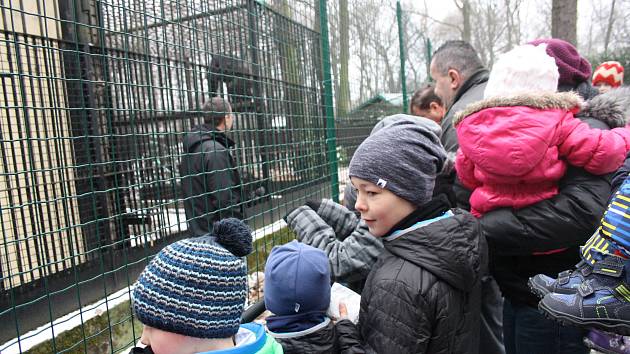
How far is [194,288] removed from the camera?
4.04 ft

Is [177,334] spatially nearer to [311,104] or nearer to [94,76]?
[94,76]

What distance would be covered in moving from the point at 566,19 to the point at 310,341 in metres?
8.31

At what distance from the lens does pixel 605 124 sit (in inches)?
80.0

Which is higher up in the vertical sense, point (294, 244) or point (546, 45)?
point (546, 45)

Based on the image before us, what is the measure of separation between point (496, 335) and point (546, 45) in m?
1.55

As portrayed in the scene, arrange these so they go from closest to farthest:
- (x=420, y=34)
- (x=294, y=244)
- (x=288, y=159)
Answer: (x=294, y=244) → (x=288, y=159) → (x=420, y=34)

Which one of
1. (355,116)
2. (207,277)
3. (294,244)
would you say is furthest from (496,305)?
(355,116)

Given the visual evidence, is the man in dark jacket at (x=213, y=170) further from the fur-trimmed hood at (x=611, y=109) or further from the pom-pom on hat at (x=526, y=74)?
the fur-trimmed hood at (x=611, y=109)

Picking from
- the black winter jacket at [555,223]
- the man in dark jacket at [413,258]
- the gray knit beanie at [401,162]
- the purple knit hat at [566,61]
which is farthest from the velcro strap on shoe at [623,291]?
the purple knit hat at [566,61]

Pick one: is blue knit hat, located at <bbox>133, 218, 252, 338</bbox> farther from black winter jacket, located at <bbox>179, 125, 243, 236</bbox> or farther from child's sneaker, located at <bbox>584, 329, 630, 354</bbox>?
black winter jacket, located at <bbox>179, 125, 243, 236</bbox>

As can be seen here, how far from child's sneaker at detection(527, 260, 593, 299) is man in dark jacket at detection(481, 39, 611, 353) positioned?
0.96 feet

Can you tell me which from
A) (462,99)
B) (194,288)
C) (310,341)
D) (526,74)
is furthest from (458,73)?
(194,288)

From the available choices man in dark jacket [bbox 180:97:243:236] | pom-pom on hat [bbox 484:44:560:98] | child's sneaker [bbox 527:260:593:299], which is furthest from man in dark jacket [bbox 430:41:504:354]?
man in dark jacket [bbox 180:97:243:236]

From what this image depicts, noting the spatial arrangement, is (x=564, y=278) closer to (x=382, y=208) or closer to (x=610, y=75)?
(x=382, y=208)
